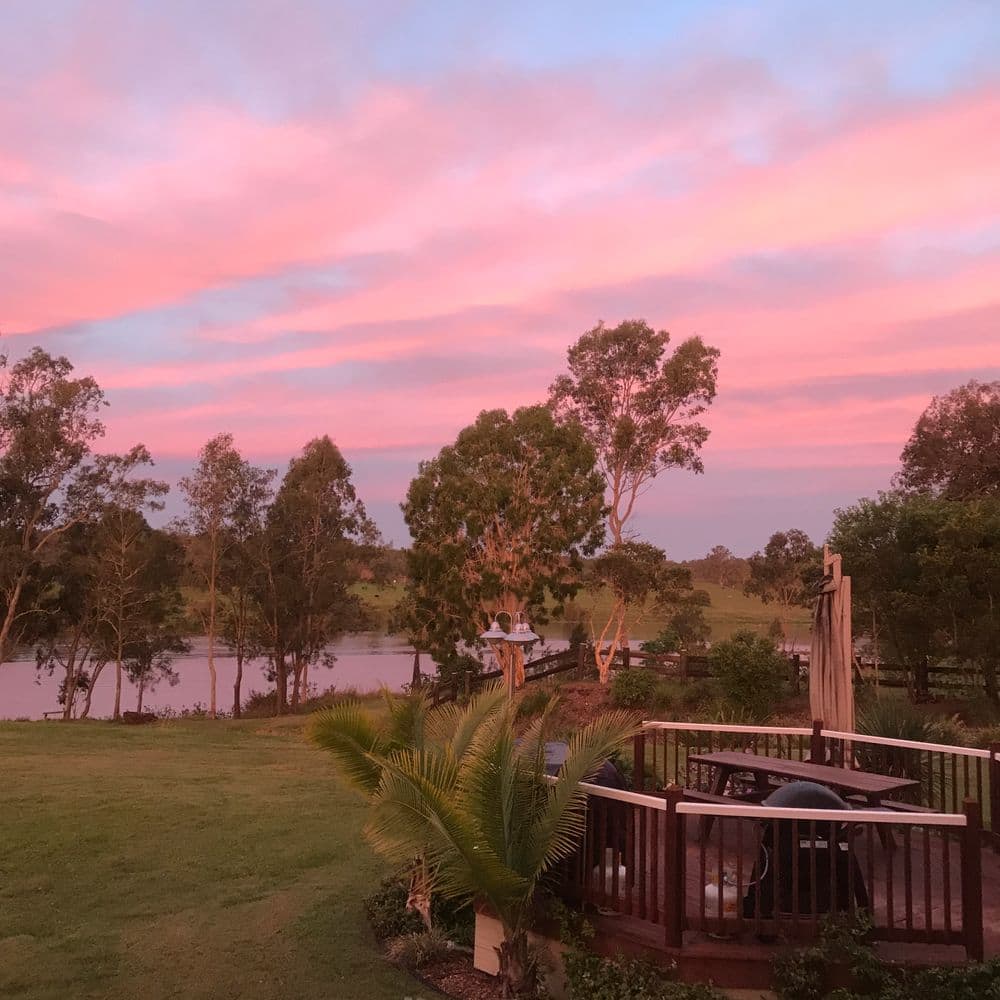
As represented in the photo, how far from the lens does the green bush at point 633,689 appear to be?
848 inches

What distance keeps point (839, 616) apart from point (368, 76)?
27.4 feet

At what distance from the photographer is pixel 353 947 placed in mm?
6344

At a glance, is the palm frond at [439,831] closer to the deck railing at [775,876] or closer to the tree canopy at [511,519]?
the deck railing at [775,876]

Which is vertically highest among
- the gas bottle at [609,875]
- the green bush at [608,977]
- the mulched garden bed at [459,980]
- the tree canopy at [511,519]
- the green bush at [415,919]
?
the tree canopy at [511,519]

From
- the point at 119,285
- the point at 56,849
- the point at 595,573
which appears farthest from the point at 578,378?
the point at 56,849

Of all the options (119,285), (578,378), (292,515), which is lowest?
(292,515)

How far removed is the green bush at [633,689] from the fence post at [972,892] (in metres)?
16.5

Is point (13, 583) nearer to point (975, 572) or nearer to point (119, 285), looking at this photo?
point (119, 285)

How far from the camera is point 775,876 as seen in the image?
16.7 ft

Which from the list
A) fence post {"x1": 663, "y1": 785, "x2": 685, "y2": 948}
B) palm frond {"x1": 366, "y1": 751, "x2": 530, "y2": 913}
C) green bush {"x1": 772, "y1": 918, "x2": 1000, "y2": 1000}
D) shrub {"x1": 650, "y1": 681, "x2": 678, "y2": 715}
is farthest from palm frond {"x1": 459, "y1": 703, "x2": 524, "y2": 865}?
shrub {"x1": 650, "y1": 681, "x2": 678, "y2": 715}

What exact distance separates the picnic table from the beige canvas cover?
1272 mm

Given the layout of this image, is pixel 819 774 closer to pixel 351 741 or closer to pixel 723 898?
pixel 723 898

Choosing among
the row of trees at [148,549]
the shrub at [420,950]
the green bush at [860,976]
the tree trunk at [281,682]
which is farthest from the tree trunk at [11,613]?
the green bush at [860,976]

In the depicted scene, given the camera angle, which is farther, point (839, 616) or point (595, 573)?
point (595, 573)
